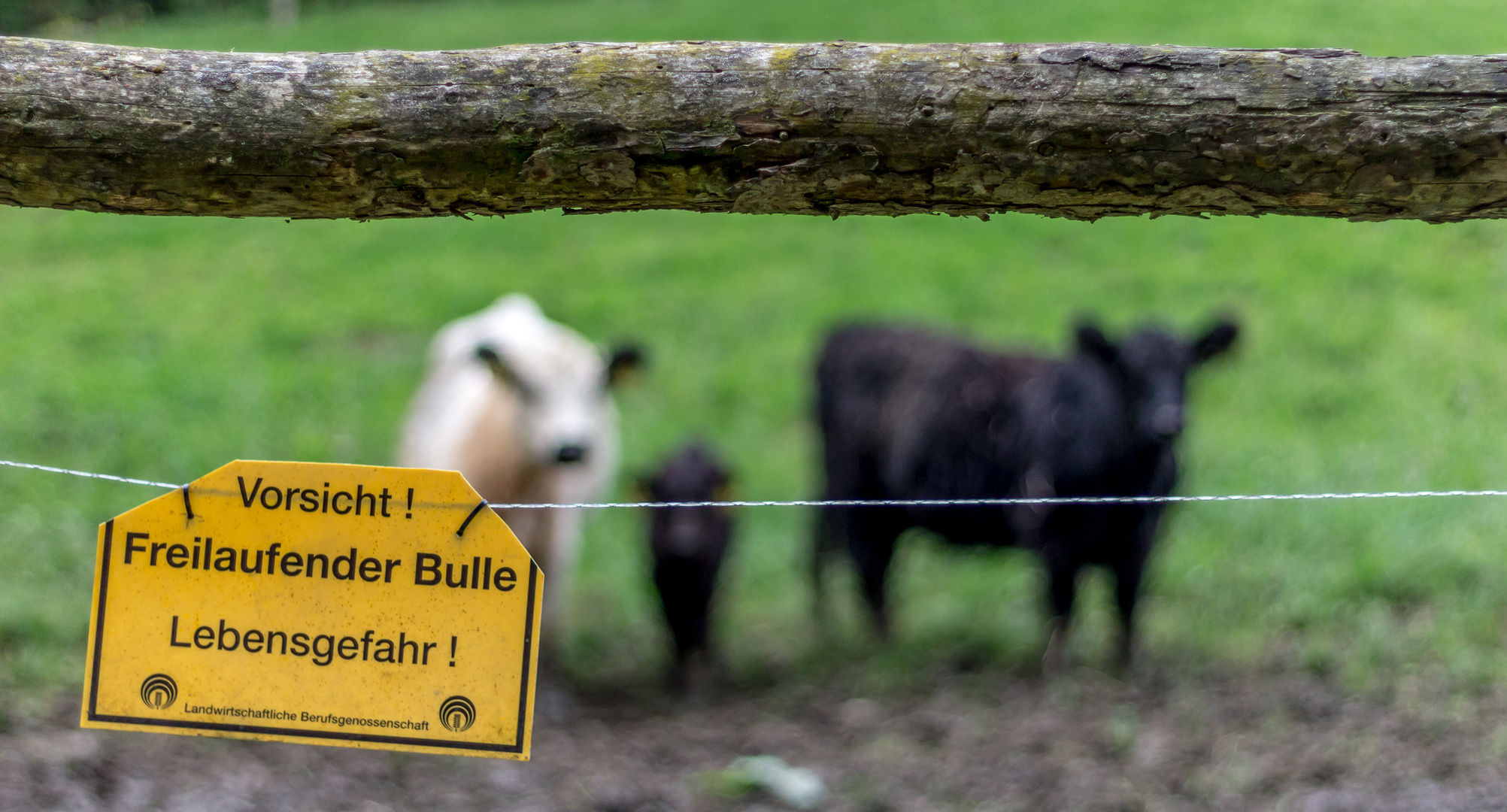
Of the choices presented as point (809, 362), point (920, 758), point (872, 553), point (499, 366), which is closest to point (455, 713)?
point (920, 758)

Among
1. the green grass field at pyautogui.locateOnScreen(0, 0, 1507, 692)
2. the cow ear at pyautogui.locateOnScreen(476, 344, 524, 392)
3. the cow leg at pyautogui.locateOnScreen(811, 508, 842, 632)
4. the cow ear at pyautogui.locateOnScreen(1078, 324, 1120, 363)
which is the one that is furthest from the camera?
the cow leg at pyautogui.locateOnScreen(811, 508, 842, 632)

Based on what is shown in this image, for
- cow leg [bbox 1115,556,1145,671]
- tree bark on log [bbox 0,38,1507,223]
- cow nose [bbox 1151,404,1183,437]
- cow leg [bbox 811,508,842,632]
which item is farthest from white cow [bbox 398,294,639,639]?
tree bark on log [bbox 0,38,1507,223]

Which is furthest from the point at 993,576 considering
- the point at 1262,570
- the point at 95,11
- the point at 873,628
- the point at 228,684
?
the point at 95,11

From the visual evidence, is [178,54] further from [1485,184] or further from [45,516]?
[45,516]

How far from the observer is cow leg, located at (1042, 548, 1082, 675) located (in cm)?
465

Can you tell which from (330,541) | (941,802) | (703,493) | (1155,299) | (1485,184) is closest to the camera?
(330,541)

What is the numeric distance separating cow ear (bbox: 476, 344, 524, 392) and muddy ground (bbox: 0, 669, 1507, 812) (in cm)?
133

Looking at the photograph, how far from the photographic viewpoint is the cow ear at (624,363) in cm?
480

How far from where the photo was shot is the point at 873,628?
538 centimetres

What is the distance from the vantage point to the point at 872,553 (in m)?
5.41

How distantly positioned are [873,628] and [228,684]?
4.26 meters

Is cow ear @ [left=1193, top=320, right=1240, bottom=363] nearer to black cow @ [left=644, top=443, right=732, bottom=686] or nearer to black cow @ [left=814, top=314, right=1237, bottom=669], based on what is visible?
black cow @ [left=814, top=314, right=1237, bottom=669]

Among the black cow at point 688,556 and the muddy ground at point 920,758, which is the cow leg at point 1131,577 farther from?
the black cow at point 688,556

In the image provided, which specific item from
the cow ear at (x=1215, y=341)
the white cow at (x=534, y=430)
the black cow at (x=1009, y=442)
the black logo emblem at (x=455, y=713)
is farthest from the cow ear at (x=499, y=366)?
the black logo emblem at (x=455, y=713)
